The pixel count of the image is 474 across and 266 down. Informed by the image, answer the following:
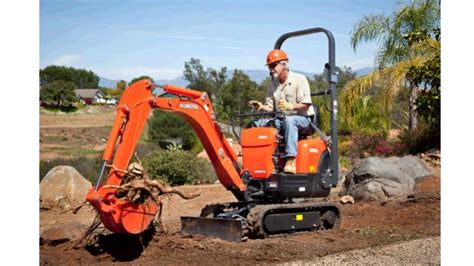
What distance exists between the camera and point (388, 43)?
6.39 m

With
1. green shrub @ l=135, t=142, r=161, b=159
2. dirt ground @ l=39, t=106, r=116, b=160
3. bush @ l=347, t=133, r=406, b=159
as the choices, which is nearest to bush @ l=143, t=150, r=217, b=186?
green shrub @ l=135, t=142, r=161, b=159

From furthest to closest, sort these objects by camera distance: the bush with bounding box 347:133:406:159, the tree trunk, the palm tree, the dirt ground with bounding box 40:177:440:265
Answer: the bush with bounding box 347:133:406:159, the tree trunk, the palm tree, the dirt ground with bounding box 40:177:440:265

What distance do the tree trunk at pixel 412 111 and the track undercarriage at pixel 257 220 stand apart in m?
1.28

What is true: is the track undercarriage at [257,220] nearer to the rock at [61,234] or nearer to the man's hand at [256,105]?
the man's hand at [256,105]

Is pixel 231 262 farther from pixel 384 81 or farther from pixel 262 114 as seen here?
pixel 384 81

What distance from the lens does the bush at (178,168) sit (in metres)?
6.44

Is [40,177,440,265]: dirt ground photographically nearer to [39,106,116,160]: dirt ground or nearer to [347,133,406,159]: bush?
[39,106,116,160]: dirt ground

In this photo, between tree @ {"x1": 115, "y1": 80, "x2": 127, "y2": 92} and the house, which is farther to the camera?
tree @ {"x1": 115, "y1": 80, "x2": 127, "y2": 92}

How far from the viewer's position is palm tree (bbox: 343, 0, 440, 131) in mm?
6300

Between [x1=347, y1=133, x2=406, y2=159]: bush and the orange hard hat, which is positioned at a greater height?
the orange hard hat

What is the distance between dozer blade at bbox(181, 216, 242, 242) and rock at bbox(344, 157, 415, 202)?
3.27m

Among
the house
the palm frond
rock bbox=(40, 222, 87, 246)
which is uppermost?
the palm frond

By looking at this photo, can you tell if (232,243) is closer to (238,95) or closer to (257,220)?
(257,220)
